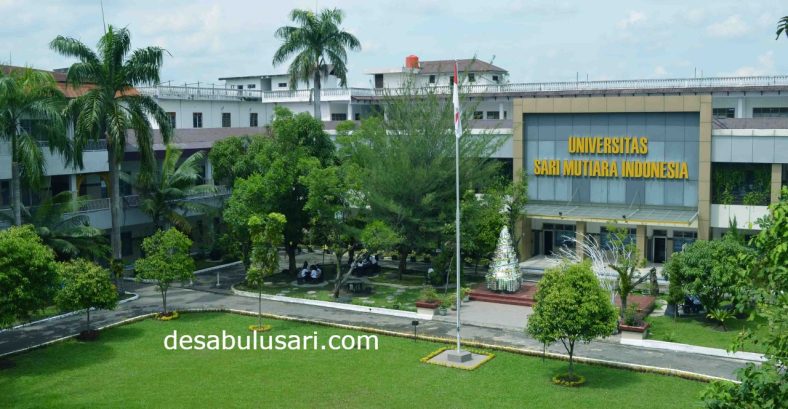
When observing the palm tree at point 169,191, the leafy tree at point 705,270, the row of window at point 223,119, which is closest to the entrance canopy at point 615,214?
the leafy tree at point 705,270

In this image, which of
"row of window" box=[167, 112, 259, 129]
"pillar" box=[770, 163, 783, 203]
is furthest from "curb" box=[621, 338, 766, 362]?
"row of window" box=[167, 112, 259, 129]

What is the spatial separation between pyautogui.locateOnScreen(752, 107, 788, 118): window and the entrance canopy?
1357cm

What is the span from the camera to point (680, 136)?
39281 mm

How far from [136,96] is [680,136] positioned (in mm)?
26631

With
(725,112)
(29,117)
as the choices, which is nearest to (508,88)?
(725,112)

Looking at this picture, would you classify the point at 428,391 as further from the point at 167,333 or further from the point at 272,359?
the point at 167,333

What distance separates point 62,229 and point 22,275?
9771 millimetres

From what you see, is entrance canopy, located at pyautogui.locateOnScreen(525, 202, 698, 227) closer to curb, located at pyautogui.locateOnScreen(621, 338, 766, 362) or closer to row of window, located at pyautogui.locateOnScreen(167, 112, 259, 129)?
curb, located at pyautogui.locateOnScreen(621, 338, 766, 362)

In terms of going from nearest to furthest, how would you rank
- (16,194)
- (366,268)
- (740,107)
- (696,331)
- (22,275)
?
(22,275)
(696,331)
(16,194)
(366,268)
(740,107)

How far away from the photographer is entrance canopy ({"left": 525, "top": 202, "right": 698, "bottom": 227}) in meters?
38.0

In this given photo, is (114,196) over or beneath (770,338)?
over

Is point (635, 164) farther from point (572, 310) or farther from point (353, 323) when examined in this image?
point (572, 310)

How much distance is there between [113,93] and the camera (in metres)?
34.3

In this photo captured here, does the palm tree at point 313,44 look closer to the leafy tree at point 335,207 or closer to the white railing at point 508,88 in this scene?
the white railing at point 508,88
